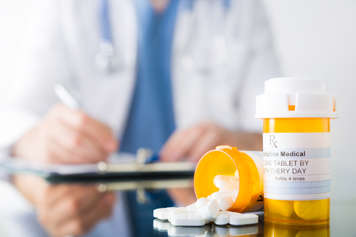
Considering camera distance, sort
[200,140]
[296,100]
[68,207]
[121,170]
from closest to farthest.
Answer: [296,100] → [68,207] → [121,170] → [200,140]

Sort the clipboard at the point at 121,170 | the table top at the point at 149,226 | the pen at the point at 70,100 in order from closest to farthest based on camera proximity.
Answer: the table top at the point at 149,226, the clipboard at the point at 121,170, the pen at the point at 70,100

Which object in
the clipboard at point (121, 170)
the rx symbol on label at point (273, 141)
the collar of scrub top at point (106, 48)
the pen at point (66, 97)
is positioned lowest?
the clipboard at point (121, 170)

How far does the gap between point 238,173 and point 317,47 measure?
1276 millimetres

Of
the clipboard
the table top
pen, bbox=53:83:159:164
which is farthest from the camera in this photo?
pen, bbox=53:83:159:164

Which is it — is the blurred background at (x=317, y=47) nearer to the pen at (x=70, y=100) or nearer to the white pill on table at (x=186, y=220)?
the pen at (x=70, y=100)

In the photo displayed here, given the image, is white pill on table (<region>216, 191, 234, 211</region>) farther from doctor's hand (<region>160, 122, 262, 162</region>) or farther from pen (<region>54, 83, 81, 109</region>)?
pen (<region>54, 83, 81, 109</region>)

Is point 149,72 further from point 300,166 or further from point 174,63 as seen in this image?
point 300,166

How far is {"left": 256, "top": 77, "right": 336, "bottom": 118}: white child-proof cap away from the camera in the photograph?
1.66 ft

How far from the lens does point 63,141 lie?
167cm


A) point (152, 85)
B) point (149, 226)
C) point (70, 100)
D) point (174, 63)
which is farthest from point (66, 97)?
point (149, 226)

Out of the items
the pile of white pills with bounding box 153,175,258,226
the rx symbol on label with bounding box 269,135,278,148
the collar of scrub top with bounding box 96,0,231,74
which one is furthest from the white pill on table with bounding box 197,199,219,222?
the collar of scrub top with bounding box 96,0,231,74

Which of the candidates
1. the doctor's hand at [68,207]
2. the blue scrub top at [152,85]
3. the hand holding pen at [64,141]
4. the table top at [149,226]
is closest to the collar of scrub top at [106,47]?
the blue scrub top at [152,85]

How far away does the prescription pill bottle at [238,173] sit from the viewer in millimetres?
562

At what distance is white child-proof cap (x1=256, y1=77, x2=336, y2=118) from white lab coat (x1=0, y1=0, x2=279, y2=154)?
1.23 meters
